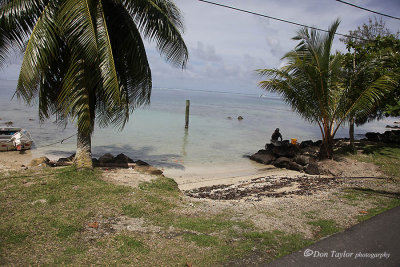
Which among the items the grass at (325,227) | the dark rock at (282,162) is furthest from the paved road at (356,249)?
the dark rock at (282,162)

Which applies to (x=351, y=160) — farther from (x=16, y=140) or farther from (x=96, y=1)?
(x=16, y=140)

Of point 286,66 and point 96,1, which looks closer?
point 96,1

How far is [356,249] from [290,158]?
11.2 m

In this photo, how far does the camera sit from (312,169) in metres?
11.7

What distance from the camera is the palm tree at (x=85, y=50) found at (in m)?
6.63

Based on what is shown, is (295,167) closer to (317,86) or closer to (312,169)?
(312,169)

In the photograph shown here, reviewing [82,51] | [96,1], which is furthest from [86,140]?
[96,1]

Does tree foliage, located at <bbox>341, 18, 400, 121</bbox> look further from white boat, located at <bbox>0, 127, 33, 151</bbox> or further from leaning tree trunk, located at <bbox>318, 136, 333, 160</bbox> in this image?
white boat, located at <bbox>0, 127, 33, 151</bbox>

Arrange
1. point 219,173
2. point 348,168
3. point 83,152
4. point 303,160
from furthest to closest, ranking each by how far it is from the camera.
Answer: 1. point 219,173
2. point 303,160
3. point 348,168
4. point 83,152

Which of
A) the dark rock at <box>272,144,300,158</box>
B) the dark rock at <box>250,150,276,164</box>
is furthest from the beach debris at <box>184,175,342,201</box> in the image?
the dark rock at <box>272,144,300,158</box>

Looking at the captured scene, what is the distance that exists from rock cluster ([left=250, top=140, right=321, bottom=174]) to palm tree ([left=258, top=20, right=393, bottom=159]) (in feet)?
3.31

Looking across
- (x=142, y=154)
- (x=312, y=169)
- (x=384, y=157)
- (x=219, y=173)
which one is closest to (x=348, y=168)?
(x=312, y=169)

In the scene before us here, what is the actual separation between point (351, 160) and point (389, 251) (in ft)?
27.4

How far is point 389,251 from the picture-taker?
4277 millimetres
